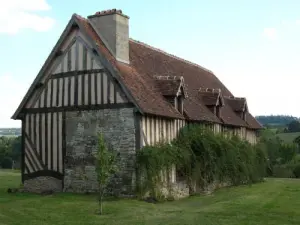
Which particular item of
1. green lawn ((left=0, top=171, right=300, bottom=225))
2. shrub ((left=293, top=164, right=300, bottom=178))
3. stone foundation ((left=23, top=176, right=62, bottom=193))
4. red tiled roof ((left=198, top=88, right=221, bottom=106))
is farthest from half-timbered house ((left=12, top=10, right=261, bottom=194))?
shrub ((left=293, top=164, right=300, bottom=178))

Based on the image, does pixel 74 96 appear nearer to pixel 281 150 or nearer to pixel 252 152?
pixel 252 152

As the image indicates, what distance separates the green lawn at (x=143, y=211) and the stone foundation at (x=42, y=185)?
1.39 meters

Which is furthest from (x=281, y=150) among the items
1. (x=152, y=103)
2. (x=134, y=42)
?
(x=152, y=103)

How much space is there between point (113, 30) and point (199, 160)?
6728 mm

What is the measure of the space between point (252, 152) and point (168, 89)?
24.1ft

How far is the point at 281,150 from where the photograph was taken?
57.2 m

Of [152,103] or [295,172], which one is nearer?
[152,103]

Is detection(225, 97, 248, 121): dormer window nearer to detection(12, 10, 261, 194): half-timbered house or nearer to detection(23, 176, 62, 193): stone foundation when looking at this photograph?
detection(12, 10, 261, 194): half-timbered house

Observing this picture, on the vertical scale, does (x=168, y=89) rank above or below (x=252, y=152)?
above

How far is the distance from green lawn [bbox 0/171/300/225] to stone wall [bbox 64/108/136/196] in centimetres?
103

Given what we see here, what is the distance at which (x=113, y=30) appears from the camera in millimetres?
19078

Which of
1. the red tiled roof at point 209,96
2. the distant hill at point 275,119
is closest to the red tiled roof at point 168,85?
the red tiled roof at point 209,96

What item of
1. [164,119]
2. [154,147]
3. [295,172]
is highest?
[164,119]

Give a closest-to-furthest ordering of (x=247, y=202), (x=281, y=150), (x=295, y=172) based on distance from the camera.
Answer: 1. (x=247, y=202)
2. (x=295, y=172)
3. (x=281, y=150)
